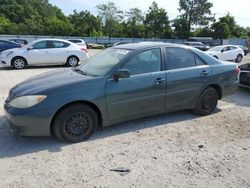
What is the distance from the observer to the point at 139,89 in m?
4.81

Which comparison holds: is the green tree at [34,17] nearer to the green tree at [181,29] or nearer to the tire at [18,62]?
the green tree at [181,29]

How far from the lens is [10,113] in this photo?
13.8ft

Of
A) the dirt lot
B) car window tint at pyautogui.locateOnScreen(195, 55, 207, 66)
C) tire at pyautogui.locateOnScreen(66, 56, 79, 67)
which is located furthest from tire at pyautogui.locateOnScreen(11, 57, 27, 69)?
car window tint at pyautogui.locateOnScreen(195, 55, 207, 66)

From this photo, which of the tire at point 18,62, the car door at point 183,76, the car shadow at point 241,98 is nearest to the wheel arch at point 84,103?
the car door at point 183,76

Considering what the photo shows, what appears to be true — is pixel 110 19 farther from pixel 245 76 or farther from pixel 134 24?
pixel 245 76

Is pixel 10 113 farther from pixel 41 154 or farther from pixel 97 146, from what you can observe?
pixel 97 146

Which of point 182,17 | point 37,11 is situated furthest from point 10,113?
point 37,11

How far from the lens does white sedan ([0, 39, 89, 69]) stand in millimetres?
12414

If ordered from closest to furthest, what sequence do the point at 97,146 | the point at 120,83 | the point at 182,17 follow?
the point at 97,146
the point at 120,83
the point at 182,17

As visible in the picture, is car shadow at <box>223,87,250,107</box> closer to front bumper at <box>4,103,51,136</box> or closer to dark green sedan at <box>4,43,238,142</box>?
dark green sedan at <box>4,43,238,142</box>

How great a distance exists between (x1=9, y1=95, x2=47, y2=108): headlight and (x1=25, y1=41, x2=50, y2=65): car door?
8.80 m

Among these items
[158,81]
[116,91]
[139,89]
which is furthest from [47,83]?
[158,81]

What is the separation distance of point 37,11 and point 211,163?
292 feet

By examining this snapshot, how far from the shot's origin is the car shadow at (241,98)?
7.01m
